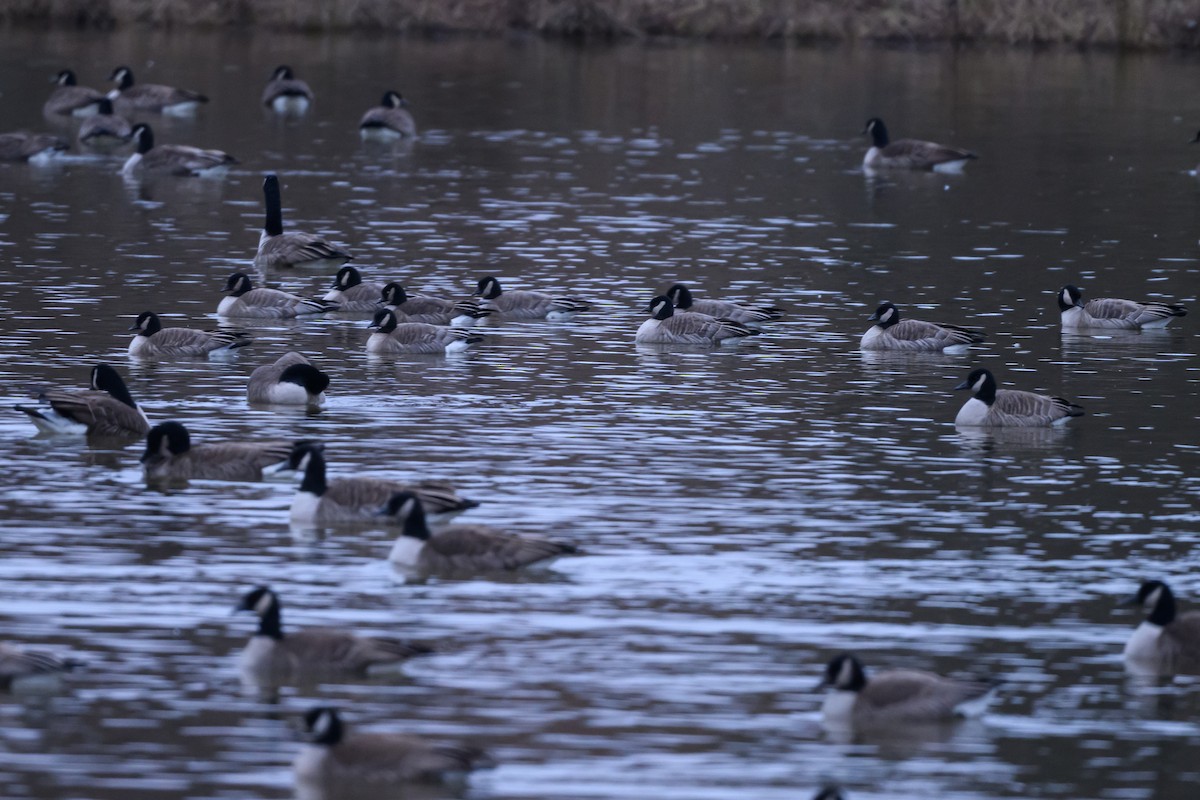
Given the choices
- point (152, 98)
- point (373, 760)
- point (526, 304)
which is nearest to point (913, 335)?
point (526, 304)

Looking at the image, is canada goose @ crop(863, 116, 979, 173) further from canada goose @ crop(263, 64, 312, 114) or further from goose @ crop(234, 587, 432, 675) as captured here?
goose @ crop(234, 587, 432, 675)

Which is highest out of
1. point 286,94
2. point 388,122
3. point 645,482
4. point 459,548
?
point 286,94

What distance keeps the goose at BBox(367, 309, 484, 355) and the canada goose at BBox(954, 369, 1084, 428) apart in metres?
6.62

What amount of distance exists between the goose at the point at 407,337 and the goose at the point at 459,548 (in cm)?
918

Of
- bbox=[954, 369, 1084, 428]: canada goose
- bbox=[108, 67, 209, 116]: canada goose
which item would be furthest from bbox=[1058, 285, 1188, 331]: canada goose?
bbox=[108, 67, 209, 116]: canada goose

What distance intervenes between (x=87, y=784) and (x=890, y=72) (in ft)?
158

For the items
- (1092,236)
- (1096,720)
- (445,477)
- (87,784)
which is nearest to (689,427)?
(445,477)

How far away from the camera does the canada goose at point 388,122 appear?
145ft

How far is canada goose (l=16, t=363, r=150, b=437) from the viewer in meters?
19.6

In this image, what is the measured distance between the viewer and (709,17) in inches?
2566

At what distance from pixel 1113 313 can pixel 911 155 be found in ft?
50.8

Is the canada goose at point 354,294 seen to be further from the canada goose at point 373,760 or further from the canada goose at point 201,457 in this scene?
the canada goose at point 373,760

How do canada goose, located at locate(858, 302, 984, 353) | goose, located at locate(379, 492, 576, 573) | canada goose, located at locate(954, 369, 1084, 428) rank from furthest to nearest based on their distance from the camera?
canada goose, located at locate(858, 302, 984, 353), canada goose, located at locate(954, 369, 1084, 428), goose, located at locate(379, 492, 576, 573)

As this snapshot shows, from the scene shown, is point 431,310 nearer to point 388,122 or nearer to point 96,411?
point 96,411
